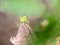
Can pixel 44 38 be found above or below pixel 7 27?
below

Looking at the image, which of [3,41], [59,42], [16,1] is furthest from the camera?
[3,41]

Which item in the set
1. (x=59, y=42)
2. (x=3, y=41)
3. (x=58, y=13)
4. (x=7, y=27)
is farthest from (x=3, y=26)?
(x=58, y=13)

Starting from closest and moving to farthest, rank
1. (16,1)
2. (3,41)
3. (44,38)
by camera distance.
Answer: (44,38) < (16,1) < (3,41)

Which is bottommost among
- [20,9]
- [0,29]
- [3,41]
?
[20,9]

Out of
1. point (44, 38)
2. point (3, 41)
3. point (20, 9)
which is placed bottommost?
point (44, 38)

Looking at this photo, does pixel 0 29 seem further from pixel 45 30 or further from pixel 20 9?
pixel 45 30

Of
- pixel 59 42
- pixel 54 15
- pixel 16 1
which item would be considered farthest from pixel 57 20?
pixel 59 42

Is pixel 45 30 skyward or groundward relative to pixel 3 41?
groundward

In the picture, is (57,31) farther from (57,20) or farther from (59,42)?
→ (59,42)

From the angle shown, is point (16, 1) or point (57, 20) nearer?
point (57, 20)
